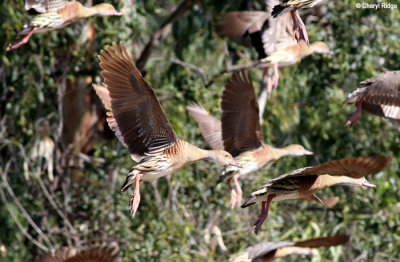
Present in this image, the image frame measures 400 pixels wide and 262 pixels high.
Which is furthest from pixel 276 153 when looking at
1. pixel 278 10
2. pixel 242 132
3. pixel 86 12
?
pixel 86 12

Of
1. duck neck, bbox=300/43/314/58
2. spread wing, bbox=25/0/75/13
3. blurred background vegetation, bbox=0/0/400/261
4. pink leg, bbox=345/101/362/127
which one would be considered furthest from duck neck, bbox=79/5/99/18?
pink leg, bbox=345/101/362/127

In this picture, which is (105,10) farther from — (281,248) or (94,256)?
(281,248)

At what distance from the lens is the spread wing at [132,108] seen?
221 inches

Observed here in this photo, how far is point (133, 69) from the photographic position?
5578 mm

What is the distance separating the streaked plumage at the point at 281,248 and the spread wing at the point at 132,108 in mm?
1724

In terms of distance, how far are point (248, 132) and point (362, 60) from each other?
77.5 inches

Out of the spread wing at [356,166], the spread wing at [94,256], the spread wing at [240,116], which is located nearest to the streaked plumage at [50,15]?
the spread wing at [240,116]

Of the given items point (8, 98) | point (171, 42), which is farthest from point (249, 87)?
point (171, 42)

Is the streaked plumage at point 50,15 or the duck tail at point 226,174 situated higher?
the streaked plumage at point 50,15

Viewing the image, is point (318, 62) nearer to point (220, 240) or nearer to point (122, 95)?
point (220, 240)

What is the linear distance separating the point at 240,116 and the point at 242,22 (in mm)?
2234

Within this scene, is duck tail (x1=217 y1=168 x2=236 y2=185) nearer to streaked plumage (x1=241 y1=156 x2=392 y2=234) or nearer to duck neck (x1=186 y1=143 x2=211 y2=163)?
streaked plumage (x1=241 y1=156 x2=392 y2=234)

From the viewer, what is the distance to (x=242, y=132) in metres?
8.07

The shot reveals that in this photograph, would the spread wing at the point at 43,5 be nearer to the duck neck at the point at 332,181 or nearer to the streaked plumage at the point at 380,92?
the streaked plumage at the point at 380,92
